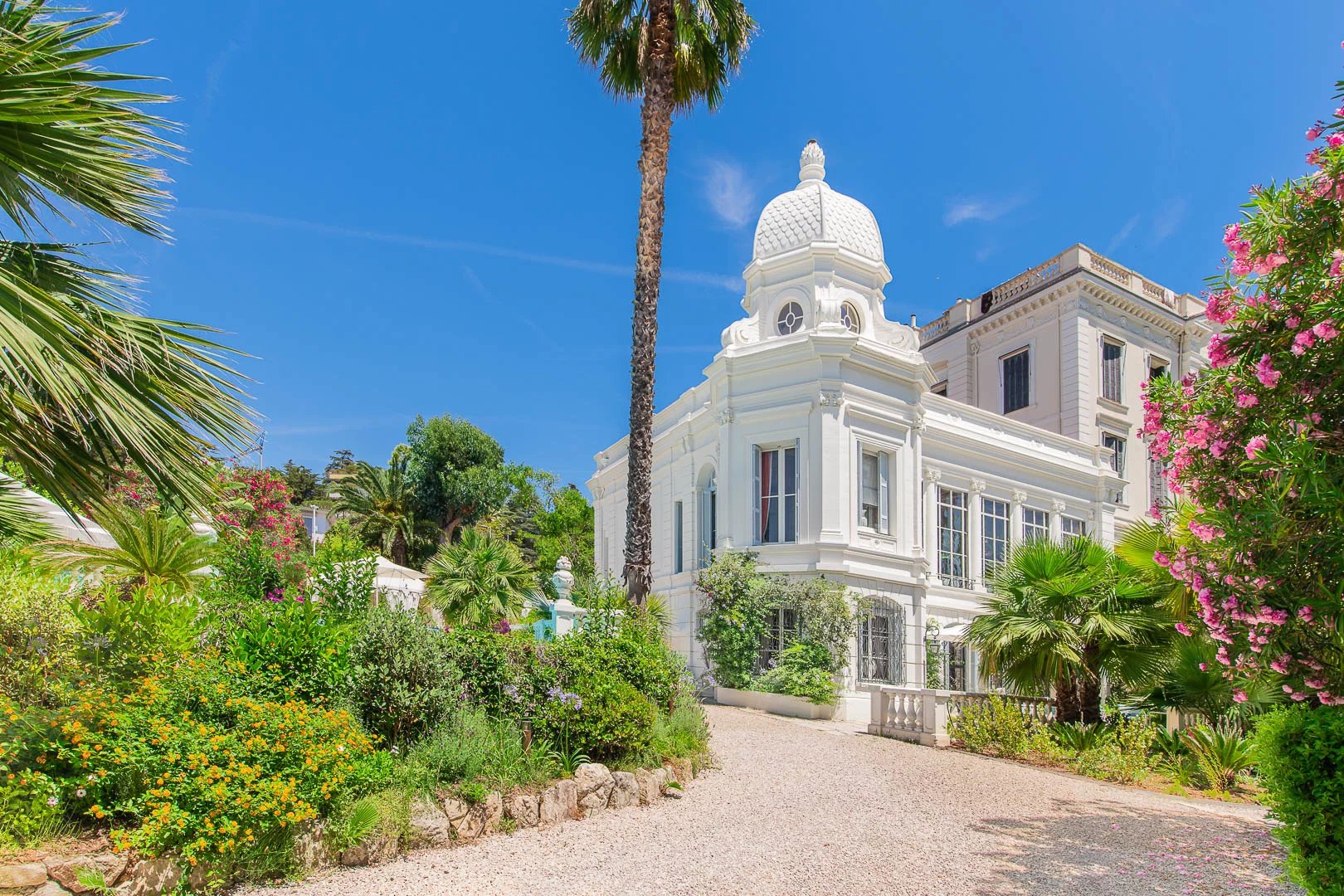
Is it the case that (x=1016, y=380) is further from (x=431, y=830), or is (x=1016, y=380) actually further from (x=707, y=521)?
(x=431, y=830)

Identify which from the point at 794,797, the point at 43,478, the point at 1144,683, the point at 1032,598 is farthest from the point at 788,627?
the point at 43,478

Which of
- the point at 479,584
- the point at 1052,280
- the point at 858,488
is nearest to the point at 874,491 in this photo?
the point at 858,488

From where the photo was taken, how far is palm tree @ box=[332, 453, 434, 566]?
41312 mm

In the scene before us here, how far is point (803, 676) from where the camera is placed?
1736cm

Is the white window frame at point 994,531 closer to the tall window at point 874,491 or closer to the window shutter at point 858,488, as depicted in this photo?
the tall window at point 874,491

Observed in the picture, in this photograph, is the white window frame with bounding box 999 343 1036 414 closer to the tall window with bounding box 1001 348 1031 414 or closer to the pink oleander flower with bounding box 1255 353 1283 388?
the tall window with bounding box 1001 348 1031 414

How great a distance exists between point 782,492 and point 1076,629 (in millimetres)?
7980

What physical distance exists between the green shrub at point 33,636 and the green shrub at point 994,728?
12.2 meters

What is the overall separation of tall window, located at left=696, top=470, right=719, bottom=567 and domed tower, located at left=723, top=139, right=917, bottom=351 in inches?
154

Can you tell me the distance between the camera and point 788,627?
1883 cm

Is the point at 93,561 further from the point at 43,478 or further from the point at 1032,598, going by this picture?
the point at 1032,598

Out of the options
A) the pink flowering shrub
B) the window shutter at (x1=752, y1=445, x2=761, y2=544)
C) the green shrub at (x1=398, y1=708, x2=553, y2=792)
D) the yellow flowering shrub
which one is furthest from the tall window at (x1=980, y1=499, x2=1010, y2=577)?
the yellow flowering shrub

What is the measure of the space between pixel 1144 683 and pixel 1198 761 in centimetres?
143

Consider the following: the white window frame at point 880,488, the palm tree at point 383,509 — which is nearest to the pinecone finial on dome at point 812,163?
the white window frame at point 880,488
